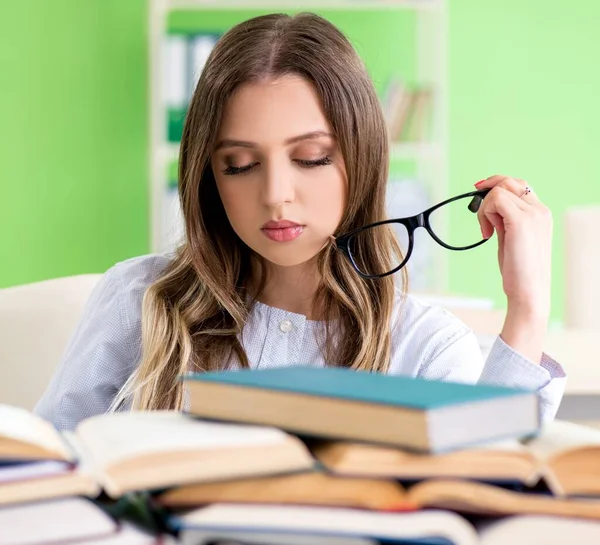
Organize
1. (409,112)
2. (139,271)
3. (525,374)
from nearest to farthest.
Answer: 1. (525,374)
2. (139,271)
3. (409,112)

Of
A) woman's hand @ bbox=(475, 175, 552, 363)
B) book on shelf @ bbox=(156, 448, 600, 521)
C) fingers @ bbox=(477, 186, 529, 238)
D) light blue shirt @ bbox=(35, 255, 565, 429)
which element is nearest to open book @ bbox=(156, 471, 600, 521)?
book on shelf @ bbox=(156, 448, 600, 521)

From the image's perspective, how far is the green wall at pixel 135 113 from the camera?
13.7 ft

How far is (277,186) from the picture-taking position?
53.7 inches

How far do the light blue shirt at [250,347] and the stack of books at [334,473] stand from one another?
0.87m

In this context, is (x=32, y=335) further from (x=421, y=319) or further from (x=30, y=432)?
(x=30, y=432)

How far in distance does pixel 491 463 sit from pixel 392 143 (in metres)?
3.64

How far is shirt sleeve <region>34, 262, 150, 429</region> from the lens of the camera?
59.4 inches

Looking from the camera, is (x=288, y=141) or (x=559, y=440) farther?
(x=288, y=141)

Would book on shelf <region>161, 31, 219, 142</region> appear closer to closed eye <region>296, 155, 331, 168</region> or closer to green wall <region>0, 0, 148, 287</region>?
green wall <region>0, 0, 148, 287</region>

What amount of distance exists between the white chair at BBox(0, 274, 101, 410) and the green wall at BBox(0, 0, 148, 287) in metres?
2.45

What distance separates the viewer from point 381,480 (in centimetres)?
62

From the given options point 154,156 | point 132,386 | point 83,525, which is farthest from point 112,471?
point 154,156

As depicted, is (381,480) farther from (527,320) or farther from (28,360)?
(28,360)

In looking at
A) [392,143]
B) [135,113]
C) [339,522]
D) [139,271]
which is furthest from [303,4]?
[339,522]
